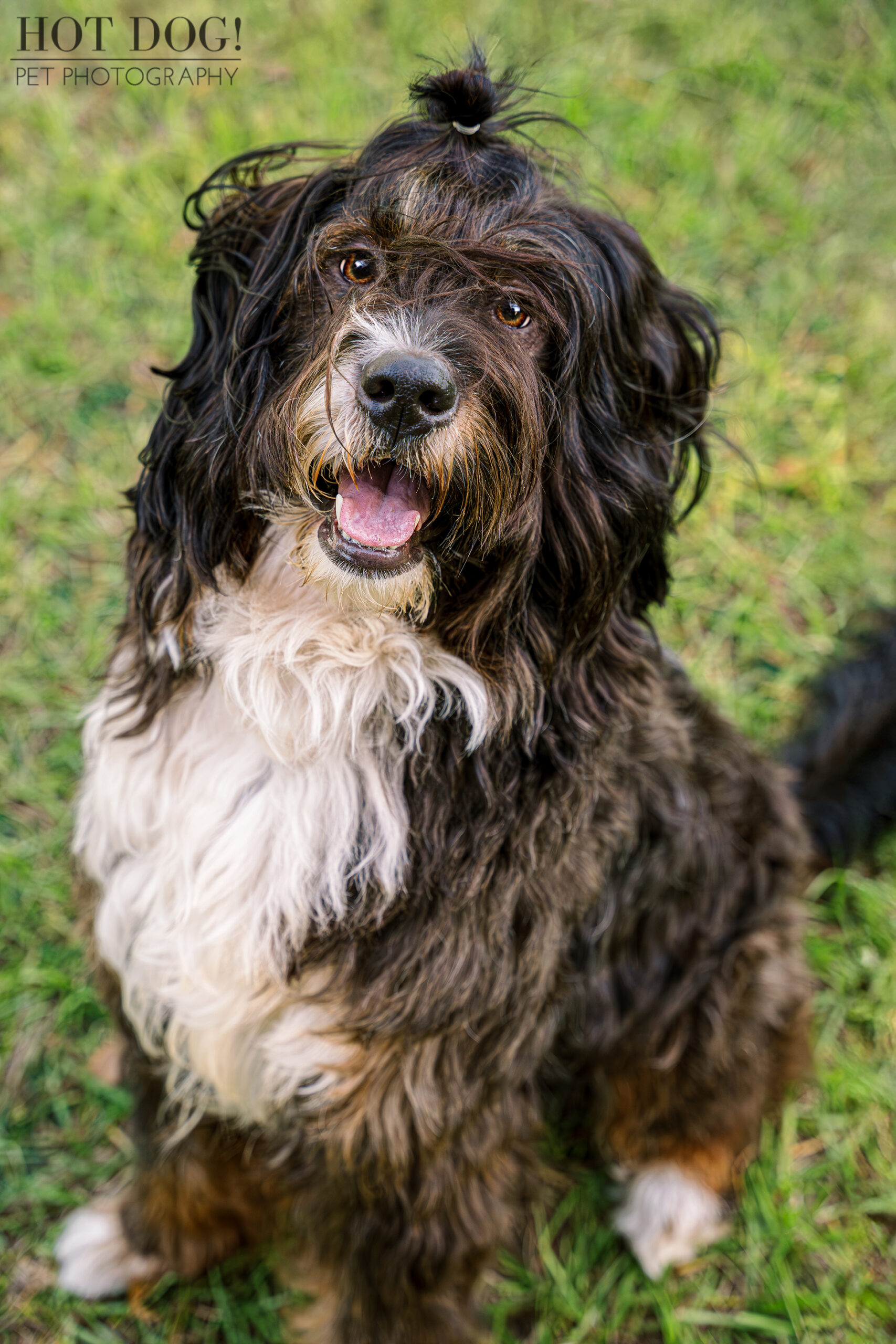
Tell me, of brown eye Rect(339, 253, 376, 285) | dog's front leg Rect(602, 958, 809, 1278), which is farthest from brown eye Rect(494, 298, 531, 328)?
dog's front leg Rect(602, 958, 809, 1278)

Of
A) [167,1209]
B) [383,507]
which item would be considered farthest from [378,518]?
[167,1209]

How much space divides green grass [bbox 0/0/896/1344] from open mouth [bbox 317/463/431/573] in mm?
689

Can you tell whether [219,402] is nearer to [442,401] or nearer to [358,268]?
[358,268]

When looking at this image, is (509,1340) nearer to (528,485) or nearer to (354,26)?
(528,485)

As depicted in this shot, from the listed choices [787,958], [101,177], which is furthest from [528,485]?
[101,177]

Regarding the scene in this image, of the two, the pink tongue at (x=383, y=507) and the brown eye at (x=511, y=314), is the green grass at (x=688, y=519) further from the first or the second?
the pink tongue at (x=383, y=507)

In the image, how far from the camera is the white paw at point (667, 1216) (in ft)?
9.27

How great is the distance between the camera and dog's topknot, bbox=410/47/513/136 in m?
1.75

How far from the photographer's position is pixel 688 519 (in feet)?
13.3

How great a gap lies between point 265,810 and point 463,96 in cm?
114

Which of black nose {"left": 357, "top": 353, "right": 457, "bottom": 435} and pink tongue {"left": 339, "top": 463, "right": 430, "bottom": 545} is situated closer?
black nose {"left": 357, "top": 353, "right": 457, "bottom": 435}

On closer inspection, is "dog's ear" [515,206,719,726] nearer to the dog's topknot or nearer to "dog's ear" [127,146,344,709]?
the dog's topknot

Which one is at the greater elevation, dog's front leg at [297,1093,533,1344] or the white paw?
dog's front leg at [297,1093,533,1344]

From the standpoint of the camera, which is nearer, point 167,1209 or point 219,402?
point 219,402
